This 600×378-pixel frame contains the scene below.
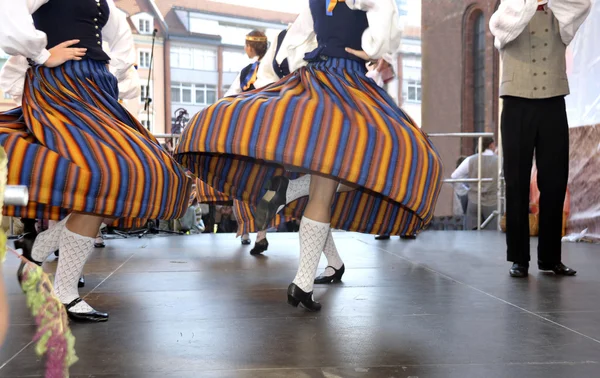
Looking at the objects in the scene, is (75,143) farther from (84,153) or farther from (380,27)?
(380,27)

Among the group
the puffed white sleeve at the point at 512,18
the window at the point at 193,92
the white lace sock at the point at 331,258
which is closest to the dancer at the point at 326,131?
the white lace sock at the point at 331,258

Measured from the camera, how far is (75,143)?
2.03 metres

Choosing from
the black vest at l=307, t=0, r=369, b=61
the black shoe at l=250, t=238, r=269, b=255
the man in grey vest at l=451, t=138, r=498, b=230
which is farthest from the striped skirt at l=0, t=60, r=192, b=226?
the man in grey vest at l=451, t=138, r=498, b=230

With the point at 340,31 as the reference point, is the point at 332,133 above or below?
below

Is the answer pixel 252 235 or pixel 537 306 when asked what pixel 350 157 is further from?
pixel 252 235

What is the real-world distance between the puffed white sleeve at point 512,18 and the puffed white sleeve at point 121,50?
1594 millimetres

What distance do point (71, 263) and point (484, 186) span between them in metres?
5.20

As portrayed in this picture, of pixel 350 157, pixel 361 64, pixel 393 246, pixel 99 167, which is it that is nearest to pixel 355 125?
pixel 350 157

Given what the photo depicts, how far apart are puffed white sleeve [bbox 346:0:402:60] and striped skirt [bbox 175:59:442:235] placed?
93 millimetres

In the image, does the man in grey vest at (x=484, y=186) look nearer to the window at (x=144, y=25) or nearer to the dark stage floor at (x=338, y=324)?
the dark stage floor at (x=338, y=324)

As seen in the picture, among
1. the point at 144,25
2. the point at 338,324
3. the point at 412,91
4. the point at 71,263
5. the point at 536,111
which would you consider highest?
the point at 144,25

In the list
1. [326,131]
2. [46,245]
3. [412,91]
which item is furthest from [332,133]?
[412,91]

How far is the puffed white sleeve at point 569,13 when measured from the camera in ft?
10.2

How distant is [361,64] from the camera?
250 centimetres
